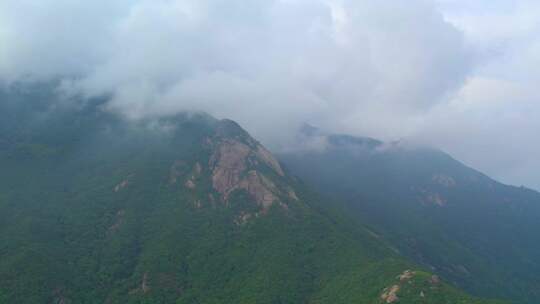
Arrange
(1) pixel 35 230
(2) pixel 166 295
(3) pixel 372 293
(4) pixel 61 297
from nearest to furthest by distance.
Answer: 1. (3) pixel 372 293
2. (4) pixel 61 297
3. (2) pixel 166 295
4. (1) pixel 35 230

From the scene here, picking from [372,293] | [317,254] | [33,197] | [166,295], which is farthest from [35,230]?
[372,293]

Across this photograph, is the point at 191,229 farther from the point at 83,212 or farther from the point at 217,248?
the point at 83,212

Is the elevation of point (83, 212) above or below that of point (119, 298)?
above

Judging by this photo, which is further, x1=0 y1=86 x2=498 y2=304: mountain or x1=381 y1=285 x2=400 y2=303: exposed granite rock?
x1=0 y1=86 x2=498 y2=304: mountain

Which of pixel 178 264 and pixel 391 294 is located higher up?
pixel 391 294

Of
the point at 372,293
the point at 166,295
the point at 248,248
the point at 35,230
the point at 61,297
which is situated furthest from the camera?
the point at 248,248

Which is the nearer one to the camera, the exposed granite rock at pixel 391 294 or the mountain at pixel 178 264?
the exposed granite rock at pixel 391 294

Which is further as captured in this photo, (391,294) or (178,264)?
(178,264)

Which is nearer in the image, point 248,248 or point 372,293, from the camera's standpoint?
point 372,293

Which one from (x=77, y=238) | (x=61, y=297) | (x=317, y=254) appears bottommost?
(x=61, y=297)
